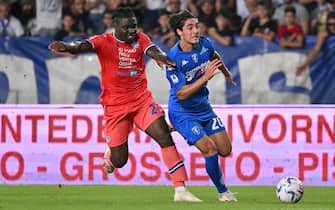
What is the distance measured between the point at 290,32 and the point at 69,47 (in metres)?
6.23

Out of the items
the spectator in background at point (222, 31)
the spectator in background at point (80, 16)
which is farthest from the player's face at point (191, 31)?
the spectator in background at point (80, 16)

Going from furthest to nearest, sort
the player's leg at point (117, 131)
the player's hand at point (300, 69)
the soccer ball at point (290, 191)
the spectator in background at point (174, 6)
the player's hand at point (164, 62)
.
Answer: the spectator in background at point (174, 6), the player's hand at point (300, 69), the player's leg at point (117, 131), the player's hand at point (164, 62), the soccer ball at point (290, 191)

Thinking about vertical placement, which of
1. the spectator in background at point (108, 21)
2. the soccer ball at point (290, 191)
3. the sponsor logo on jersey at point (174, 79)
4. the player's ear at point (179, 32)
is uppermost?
the spectator in background at point (108, 21)

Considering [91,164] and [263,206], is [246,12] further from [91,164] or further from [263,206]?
[263,206]

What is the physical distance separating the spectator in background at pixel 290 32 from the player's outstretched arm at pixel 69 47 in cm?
547

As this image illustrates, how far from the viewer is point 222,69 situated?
490 inches

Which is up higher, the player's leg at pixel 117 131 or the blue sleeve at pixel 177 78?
the blue sleeve at pixel 177 78

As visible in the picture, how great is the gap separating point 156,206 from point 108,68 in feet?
6.58

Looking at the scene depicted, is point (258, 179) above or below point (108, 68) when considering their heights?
below

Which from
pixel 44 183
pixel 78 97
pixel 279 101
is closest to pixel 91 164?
pixel 44 183

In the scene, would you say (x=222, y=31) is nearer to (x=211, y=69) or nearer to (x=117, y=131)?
(x=117, y=131)

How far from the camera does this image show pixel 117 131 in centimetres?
1277

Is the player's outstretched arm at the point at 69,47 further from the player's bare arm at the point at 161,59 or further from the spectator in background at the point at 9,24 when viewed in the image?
the spectator in background at the point at 9,24

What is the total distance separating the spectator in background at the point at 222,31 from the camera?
1711 centimetres
